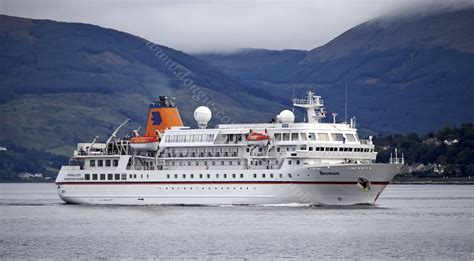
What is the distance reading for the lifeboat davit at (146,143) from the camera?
243 ft

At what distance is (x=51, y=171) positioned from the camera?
646 feet

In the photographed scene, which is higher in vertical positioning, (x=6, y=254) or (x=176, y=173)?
(x=176, y=173)

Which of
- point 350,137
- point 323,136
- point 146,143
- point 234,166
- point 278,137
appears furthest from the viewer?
point 146,143

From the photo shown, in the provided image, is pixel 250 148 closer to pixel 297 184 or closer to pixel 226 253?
pixel 297 184

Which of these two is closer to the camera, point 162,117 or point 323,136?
point 323,136

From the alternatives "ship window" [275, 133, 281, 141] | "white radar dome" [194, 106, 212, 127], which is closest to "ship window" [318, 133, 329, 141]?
"ship window" [275, 133, 281, 141]

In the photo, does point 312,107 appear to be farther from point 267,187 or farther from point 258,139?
point 267,187

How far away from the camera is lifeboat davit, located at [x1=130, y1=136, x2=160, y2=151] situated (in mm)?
74188

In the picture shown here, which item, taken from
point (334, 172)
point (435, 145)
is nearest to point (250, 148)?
point (334, 172)

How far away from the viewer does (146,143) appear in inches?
2923

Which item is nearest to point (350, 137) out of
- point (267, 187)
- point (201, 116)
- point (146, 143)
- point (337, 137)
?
point (337, 137)

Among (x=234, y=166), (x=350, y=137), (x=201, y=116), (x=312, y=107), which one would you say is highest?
(x=312, y=107)

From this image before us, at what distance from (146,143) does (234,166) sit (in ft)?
25.7

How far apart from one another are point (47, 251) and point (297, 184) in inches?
872
